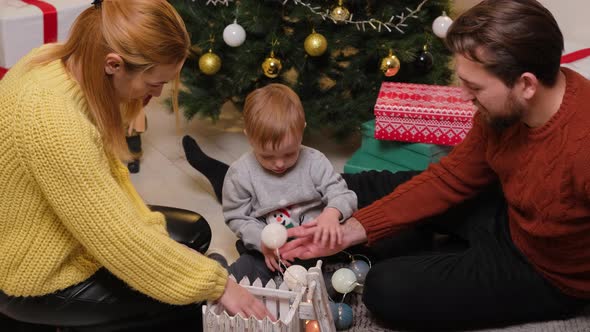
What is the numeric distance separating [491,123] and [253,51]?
1.05m

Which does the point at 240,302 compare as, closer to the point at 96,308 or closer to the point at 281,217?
the point at 96,308

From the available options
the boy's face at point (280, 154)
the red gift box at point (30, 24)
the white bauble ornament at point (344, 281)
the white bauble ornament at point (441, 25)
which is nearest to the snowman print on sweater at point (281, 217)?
the boy's face at point (280, 154)

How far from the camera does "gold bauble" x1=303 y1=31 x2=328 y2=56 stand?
2.19 m

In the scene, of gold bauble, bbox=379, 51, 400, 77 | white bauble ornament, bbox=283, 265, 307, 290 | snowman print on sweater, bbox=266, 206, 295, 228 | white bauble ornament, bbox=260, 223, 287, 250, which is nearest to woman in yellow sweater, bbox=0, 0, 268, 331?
white bauble ornament, bbox=283, 265, 307, 290

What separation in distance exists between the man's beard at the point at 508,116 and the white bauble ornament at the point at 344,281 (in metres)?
0.49

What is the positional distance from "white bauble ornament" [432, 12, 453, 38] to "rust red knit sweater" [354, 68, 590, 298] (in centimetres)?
64

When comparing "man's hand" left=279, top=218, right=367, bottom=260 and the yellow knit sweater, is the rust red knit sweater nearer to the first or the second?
"man's hand" left=279, top=218, right=367, bottom=260

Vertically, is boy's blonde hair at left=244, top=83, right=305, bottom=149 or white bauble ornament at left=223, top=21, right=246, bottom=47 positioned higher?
boy's blonde hair at left=244, top=83, right=305, bottom=149

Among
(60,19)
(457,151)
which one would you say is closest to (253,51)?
(60,19)

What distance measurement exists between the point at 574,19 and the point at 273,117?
1482 mm

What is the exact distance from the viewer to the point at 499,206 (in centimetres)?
170

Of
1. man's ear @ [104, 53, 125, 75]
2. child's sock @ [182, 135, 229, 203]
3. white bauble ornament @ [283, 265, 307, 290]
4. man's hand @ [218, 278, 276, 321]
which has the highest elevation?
man's ear @ [104, 53, 125, 75]

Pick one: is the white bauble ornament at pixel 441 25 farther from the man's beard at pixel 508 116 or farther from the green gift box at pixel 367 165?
the man's beard at pixel 508 116

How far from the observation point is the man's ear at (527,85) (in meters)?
1.28
